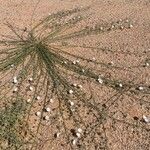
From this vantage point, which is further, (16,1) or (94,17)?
(16,1)

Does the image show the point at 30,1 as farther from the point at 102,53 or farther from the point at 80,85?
the point at 80,85

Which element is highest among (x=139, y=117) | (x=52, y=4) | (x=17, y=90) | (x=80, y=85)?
(x=52, y=4)

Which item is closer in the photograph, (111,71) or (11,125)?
(11,125)

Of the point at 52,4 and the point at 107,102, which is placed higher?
the point at 52,4

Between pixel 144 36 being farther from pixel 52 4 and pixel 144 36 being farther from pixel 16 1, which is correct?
pixel 16 1

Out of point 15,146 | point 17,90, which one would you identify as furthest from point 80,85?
point 15,146

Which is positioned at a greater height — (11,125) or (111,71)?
(11,125)

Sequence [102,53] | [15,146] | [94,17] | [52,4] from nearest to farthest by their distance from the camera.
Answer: [15,146] → [102,53] → [94,17] → [52,4]

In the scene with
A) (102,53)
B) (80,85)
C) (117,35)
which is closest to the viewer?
(80,85)
